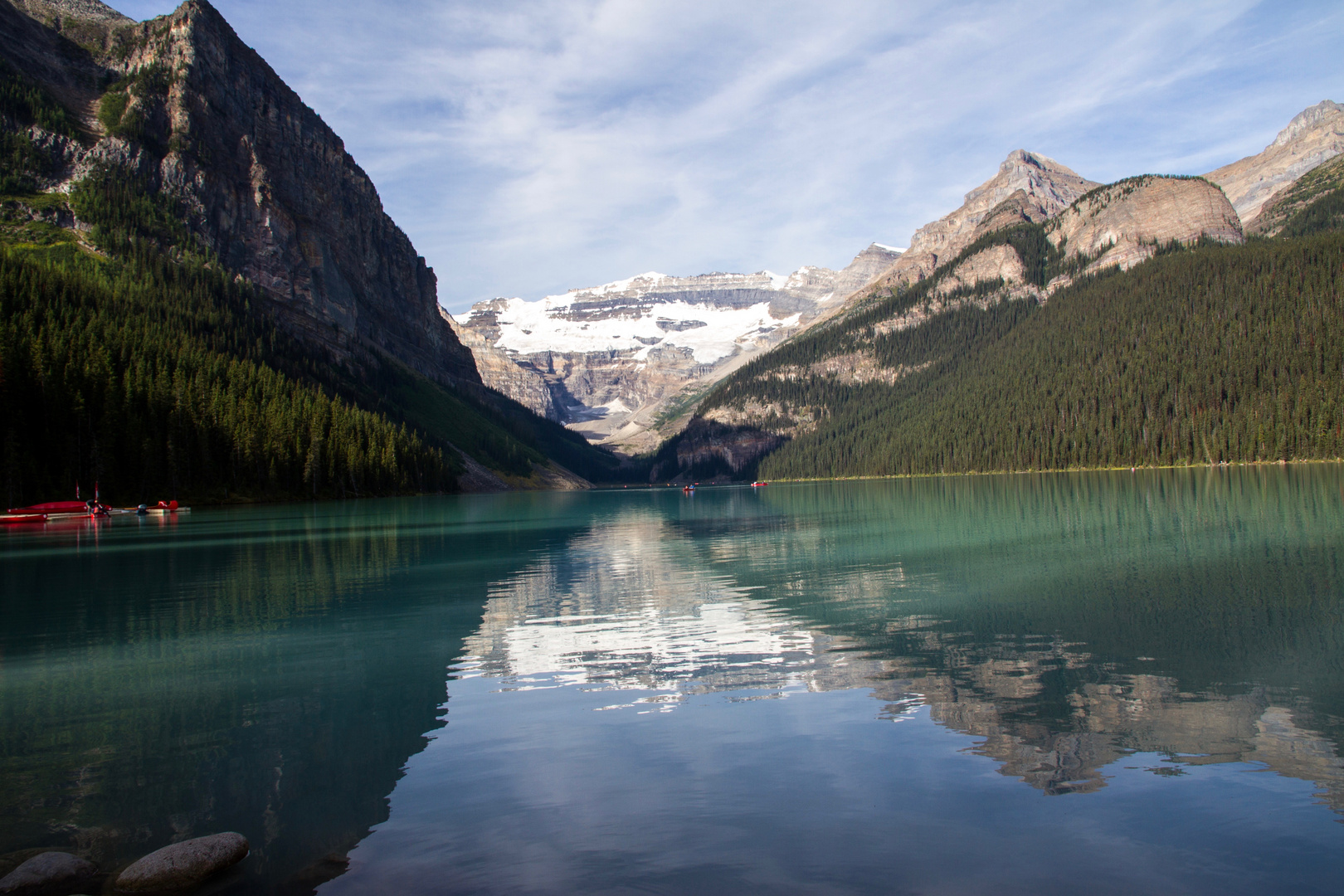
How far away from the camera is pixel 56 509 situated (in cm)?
8669

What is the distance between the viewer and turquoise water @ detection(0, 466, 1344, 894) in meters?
10.1

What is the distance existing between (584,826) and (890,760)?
532cm

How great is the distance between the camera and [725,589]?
33156mm

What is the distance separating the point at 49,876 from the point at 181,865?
1.47 metres

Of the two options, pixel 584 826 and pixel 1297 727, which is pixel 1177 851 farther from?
pixel 584 826

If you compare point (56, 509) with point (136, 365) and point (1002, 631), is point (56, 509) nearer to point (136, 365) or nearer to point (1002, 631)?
point (136, 365)

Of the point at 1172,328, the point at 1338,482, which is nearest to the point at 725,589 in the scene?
the point at 1338,482

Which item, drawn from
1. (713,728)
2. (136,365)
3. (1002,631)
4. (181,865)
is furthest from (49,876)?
(136,365)

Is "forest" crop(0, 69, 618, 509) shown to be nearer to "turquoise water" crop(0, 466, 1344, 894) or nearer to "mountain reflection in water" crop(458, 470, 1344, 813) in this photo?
"turquoise water" crop(0, 466, 1344, 894)

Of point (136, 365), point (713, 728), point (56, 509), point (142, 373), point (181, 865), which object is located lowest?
point (713, 728)

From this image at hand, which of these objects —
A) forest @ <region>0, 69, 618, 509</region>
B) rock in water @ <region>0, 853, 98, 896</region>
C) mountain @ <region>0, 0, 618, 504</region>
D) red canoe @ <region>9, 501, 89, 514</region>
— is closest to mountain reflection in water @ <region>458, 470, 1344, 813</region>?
rock in water @ <region>0, 853, 98, 896</region>

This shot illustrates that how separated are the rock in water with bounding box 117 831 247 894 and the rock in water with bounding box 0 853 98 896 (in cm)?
55

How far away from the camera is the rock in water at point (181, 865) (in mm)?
9352

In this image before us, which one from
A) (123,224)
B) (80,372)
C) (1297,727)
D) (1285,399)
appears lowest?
(1297,727)
